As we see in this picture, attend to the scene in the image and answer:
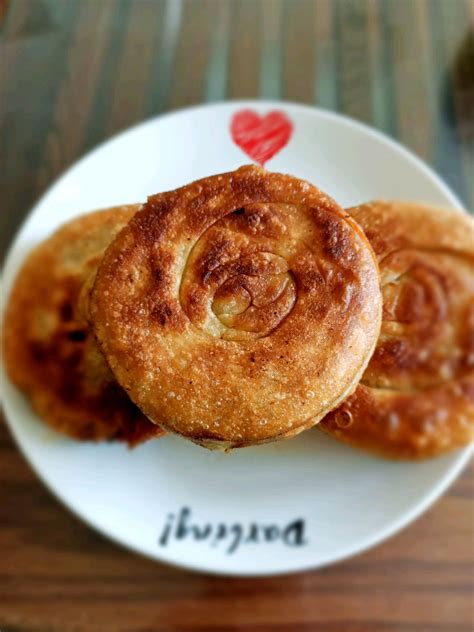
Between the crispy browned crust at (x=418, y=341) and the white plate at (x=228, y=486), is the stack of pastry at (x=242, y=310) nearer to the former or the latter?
the crispy browned crust at (x=418, y=341)

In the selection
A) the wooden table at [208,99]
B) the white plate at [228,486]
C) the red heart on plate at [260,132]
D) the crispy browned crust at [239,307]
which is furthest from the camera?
the wooden table at [208,99]

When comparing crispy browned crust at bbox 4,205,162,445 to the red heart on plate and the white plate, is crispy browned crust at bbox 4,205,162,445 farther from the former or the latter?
the red heart on plate

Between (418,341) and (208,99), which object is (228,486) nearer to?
(418,341)

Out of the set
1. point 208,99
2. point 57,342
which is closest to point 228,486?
point 57,342

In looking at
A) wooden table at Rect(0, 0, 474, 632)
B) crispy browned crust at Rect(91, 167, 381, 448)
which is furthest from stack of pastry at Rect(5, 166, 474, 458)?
wooden table at Rect(0, 0, 474, 632)

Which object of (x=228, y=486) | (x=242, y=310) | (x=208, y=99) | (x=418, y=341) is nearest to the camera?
(x=242, y=310)

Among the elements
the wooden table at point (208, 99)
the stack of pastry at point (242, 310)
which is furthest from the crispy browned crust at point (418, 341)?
the wooden table at point (208, 99)

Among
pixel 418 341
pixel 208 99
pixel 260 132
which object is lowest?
pixel 418 341
